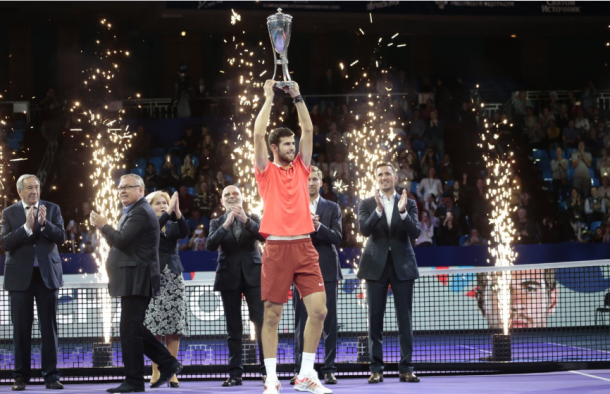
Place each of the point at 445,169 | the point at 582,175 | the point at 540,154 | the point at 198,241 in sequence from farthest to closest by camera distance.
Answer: the point at 540,154
the point at 445,169
the point at 582,175
the point at 198,241

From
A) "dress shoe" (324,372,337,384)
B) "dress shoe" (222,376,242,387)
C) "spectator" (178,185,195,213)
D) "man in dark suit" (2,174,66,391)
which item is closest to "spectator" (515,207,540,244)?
"spectator" (178,185,195,213)

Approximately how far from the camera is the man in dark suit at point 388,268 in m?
8.04

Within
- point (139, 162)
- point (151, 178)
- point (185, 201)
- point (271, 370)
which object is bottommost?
point (271, 370)

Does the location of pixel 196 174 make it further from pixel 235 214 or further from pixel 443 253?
pixel 235 214

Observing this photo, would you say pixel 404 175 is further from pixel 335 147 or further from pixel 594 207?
pixel 594 207

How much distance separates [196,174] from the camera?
58.4 feet

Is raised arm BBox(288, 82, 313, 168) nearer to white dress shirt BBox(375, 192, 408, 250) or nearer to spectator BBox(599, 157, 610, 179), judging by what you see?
white dress shirt BBox(375, 192, 408, 250)

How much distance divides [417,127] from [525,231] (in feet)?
14.3

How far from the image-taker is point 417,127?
63.3 ft

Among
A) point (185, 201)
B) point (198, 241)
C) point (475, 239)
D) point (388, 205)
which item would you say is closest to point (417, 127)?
point (475, 239)

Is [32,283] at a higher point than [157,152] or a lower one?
lower

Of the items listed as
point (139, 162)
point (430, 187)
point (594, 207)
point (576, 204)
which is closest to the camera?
point (594, 207)

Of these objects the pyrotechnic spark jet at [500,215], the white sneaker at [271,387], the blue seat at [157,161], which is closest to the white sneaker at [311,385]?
the white sneaker at [271,387]

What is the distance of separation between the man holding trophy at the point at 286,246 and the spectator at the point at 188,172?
11044 millimetres
